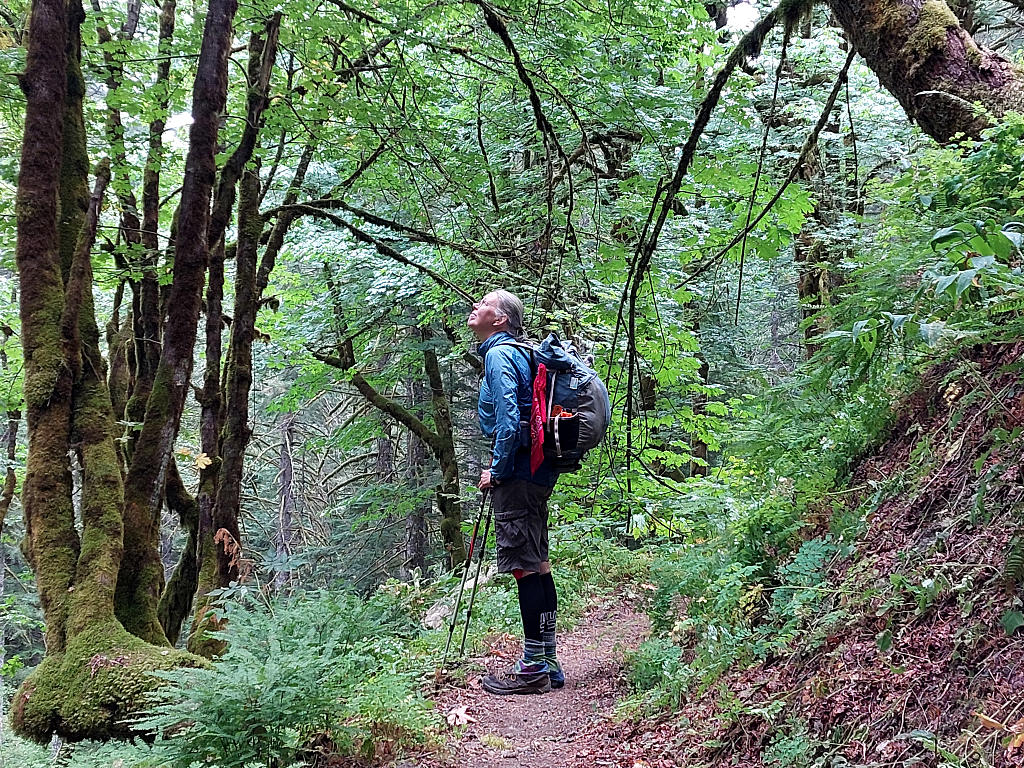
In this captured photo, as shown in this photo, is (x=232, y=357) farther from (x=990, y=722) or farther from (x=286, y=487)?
(x=286, y=487)

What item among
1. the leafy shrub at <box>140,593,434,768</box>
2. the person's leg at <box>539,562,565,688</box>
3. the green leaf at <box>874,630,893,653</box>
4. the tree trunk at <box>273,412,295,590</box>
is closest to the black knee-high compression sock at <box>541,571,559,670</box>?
the person's leg at <box>539,562,565,688</box>

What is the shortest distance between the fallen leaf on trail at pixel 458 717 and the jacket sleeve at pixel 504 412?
1.46 meters

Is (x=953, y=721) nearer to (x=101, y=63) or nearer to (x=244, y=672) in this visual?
(x=244, y=672)

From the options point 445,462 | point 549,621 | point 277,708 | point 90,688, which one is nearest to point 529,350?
point 549,621

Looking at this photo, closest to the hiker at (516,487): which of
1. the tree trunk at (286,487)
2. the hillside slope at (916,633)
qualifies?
the hillside slope at (916,633)

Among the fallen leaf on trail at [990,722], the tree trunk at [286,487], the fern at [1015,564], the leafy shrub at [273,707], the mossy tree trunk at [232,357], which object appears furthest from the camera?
the tree trunk at [286,487]

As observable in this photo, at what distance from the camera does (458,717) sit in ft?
13.4

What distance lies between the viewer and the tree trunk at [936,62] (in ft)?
12.0

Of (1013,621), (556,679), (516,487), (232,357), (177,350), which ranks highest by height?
(232,357)

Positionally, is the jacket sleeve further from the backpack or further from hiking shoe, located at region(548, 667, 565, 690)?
hiking shoe, located at region(548, 667, 565, 690)

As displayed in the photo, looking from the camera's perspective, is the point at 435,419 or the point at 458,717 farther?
the point at 435,419

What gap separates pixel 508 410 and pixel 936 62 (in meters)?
3.12

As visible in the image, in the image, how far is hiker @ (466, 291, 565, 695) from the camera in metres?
4.27

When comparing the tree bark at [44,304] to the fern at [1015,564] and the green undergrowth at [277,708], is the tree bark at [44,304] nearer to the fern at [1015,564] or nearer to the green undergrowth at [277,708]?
the green undergrowth at [277,708]
